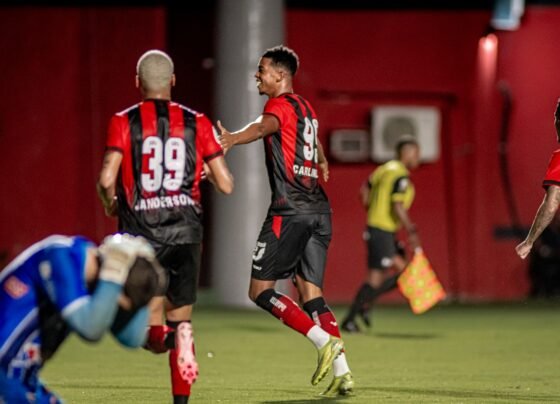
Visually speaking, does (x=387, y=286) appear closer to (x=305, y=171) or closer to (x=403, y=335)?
(x=403, y=335)

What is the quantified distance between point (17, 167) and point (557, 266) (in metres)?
8.00

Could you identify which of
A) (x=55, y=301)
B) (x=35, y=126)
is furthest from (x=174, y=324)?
(x=35, y=126)

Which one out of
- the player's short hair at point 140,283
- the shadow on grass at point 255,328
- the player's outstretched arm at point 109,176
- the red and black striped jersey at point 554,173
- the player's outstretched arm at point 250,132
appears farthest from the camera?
the shadow on grass at point 255,328

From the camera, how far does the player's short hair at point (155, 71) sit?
6945mm

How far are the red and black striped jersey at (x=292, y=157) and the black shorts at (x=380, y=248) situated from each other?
5350 millimetres

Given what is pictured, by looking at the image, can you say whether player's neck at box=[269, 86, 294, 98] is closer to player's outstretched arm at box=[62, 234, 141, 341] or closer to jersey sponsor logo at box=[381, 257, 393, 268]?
player's outstretched arm at box=[62, 234, 141, 341]

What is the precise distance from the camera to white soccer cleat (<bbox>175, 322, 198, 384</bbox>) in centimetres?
683

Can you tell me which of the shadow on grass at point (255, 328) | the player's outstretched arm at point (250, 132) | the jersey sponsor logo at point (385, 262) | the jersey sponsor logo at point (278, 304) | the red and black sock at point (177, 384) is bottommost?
the shadow on grass at point (255, 328)

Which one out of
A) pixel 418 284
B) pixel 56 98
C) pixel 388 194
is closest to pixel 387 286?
pixel 418 284

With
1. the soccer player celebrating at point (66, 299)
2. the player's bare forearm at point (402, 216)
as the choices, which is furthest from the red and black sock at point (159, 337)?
the player's bare forearm at point (402, 216)

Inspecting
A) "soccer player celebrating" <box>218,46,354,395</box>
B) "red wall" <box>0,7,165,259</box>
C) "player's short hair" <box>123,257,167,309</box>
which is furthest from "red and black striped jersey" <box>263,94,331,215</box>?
"red wall" <box>0,7,165,259</box>

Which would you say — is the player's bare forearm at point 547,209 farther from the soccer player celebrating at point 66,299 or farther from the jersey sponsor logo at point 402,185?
the jersey sponsor logo at point 402,185

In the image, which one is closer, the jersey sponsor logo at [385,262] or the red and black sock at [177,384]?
the red and black sock at [177,384]

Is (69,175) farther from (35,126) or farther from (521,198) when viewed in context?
(521,198)
